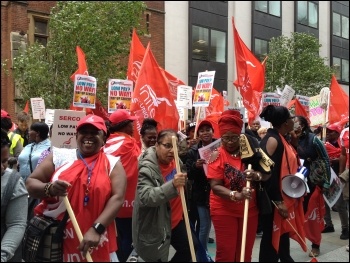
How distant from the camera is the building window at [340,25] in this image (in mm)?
28141

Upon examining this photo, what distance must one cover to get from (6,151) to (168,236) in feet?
5.14

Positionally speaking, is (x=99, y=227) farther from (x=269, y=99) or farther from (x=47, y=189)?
(x=269, y=99)

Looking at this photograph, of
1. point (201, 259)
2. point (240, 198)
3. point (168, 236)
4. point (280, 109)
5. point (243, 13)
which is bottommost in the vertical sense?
point (201, 259)

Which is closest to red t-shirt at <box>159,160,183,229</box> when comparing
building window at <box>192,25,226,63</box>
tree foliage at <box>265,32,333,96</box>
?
tree foliage at <box>265,32,333,96</box>

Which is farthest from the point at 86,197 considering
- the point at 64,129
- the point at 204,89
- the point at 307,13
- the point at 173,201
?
the point at 307,13

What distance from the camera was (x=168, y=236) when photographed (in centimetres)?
384

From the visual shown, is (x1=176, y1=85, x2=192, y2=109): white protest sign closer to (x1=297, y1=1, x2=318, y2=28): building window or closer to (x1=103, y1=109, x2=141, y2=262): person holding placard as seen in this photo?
(x1=103, y1=109, x2=141, y2=262): person holding placard

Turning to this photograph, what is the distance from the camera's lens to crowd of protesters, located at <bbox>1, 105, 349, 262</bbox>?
307 centimetres

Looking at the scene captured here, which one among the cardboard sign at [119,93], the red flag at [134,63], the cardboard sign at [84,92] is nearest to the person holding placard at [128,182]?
the cardboard sign at [84,92]

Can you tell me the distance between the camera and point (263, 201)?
13.7ft

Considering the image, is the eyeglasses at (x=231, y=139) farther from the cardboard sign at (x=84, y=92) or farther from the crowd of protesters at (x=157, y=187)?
the cardboard sign at (x=84, y=92)

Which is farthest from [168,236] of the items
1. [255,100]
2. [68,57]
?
[68,57]

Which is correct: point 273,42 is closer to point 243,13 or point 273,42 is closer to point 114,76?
point 243,13

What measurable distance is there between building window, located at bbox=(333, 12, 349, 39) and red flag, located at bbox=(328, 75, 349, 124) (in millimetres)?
19861
